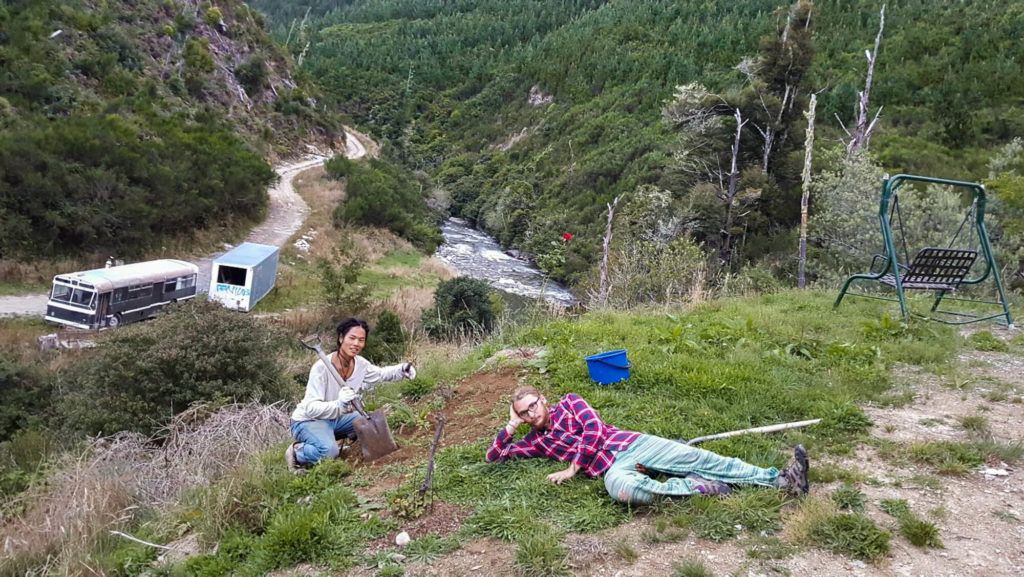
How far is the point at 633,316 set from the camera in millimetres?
7934

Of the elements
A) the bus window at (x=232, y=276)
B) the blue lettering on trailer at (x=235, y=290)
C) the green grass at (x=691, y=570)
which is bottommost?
the blue lettering on trailer at (x=235, y=290)

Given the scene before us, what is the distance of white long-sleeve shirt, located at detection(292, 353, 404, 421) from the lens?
5156 millimetres

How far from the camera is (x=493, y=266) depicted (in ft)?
131

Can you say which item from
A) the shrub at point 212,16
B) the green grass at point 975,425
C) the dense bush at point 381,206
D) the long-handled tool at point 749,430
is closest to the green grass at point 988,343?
the green grass at point 975,425

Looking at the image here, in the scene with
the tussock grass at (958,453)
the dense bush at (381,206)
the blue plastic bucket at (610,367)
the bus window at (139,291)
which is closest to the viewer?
the tussock grass at (958,453)

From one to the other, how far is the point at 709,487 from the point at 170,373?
9.51 m

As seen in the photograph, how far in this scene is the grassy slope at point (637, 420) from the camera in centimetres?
358

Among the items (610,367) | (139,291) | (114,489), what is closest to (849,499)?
(610,367)

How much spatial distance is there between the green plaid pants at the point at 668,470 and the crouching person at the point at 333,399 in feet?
7.64

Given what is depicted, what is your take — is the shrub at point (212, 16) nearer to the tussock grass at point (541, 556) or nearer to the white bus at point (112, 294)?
the white bus at point (112, 294)

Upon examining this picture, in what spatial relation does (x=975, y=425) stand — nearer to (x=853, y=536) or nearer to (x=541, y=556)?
(x=853, y=536)

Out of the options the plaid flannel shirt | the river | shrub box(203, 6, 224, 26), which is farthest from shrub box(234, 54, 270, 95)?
the plaid flannel shirt

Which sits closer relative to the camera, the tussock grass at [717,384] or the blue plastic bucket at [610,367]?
the tussock grass at [717,384]

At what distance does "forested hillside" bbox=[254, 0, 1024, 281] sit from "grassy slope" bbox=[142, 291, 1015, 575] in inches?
596
